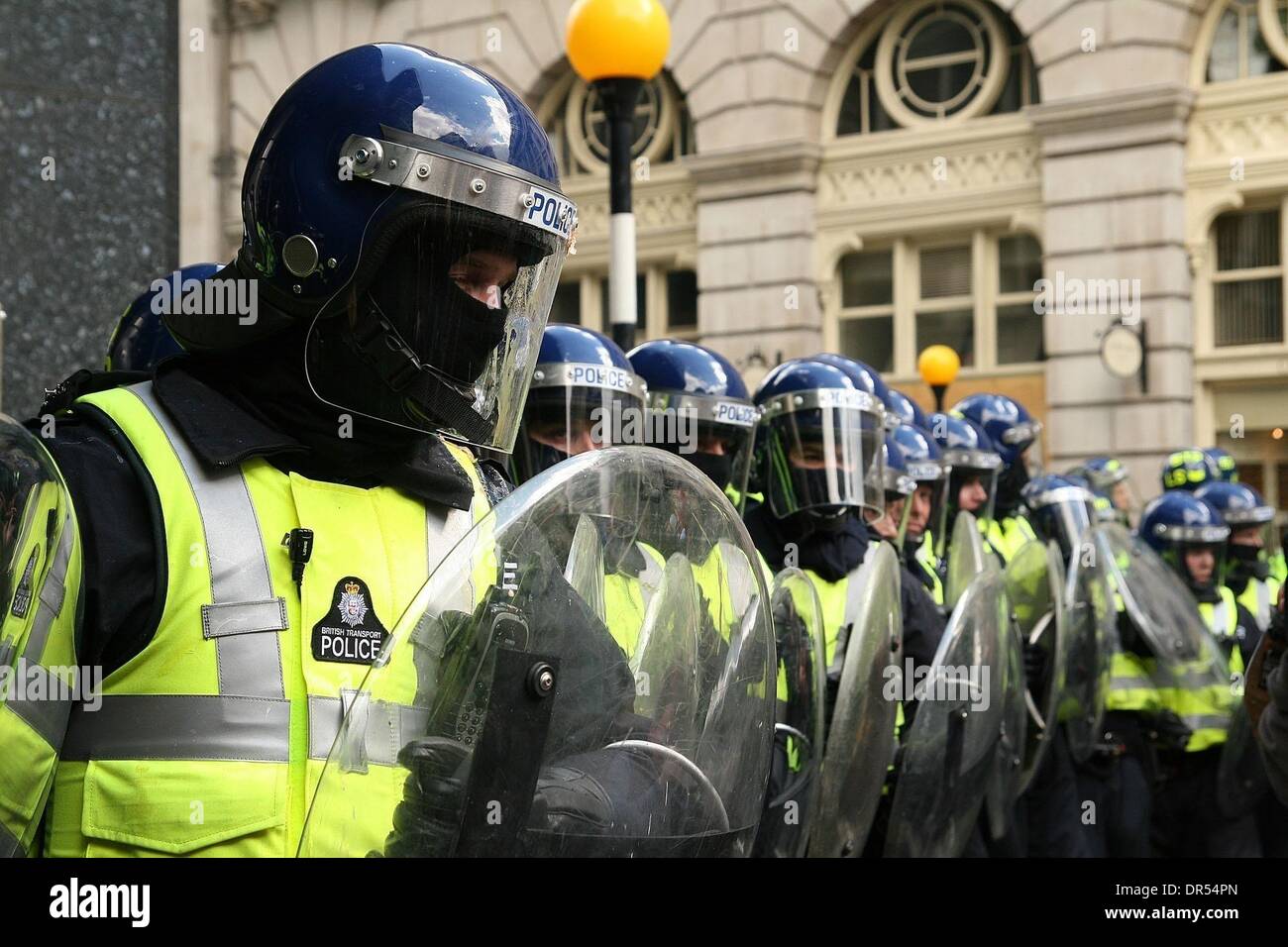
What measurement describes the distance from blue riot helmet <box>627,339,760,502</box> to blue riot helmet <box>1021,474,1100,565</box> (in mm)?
4487

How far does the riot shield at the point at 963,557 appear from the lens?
6.56m

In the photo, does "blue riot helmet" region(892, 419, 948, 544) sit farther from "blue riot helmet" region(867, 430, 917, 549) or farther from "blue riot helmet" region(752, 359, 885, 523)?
"blue riot helmet" region(752, 359, 885, 523)

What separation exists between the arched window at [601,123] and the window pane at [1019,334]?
4270mm

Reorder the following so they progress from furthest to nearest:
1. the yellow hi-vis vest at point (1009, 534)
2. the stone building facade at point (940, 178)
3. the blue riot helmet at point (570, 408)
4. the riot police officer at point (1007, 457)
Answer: the stone building facade at point (940, 178)
the riot police officer at point (1007, 457)
the yellow hi-vis vest at point (1009, 534)
the blue riot helmet at point (570, 408)

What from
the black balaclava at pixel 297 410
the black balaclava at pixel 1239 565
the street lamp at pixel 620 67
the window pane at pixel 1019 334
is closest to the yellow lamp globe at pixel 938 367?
the window pane at pixel 1019 334

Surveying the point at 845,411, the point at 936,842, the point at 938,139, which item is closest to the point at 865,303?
the point at 938,139

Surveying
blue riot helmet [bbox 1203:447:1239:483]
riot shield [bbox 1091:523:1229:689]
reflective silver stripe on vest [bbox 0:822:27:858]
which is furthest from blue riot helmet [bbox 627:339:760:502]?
blue riot helmet [bbox 1203:447:1239:483]

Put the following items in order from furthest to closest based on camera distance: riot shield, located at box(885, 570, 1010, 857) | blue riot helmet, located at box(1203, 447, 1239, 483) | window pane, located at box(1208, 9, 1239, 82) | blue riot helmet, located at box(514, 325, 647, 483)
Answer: window pane, located at box(1208, 9, 1239, 82), blue riot helmet, located at box(1203, 447, 1239, 483), blue riot helmet, located at box(514, 325, 647, 483), riot shield, located at box(885, 570, 1010, 857)

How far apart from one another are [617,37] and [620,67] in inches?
5.1

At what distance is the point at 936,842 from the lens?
184 inches

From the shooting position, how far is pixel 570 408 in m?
4.77

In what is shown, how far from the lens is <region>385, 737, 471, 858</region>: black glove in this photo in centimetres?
173

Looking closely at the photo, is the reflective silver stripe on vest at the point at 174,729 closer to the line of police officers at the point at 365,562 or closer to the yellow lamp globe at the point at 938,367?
the line of police officers at the point at 365,562
